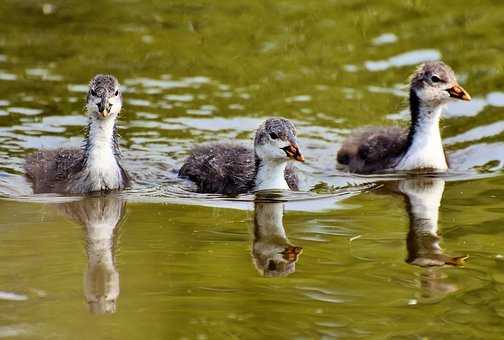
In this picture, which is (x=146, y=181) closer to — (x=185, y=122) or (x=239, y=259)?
(x=185, y=122)

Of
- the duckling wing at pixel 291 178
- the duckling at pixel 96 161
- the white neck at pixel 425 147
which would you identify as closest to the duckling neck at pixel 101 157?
the duckling at pixel 96 161

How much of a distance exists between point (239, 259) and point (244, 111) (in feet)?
20.5

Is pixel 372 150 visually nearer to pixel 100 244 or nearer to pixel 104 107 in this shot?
pixel 104 107

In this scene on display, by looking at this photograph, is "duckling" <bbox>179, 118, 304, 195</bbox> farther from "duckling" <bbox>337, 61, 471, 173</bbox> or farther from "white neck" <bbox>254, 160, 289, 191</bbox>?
"duckling" <bbox>337, 61, 471, 173</bbox>

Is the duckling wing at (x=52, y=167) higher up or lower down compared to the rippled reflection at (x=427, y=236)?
higher up

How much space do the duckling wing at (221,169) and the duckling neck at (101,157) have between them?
36.3 inches

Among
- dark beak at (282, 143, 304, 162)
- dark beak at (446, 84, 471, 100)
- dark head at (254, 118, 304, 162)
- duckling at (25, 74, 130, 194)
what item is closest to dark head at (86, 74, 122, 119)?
duckling at (25, 74, 130, 194)

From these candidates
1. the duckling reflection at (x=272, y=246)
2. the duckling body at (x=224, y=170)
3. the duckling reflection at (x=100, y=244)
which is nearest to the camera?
the duckling reflection at (x=100, y=244)

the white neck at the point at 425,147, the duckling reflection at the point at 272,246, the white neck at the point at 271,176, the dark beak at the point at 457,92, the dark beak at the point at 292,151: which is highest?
the dark beak at the point at 457,92

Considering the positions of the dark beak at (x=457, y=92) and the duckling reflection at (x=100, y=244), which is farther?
the dark beak at (x=457, y=92)

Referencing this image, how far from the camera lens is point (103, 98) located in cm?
1183

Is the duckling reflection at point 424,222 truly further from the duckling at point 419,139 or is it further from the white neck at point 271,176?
the white neck at point 271,176

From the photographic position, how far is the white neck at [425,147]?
516 inches

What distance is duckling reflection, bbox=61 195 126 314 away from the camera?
26.5 feet
